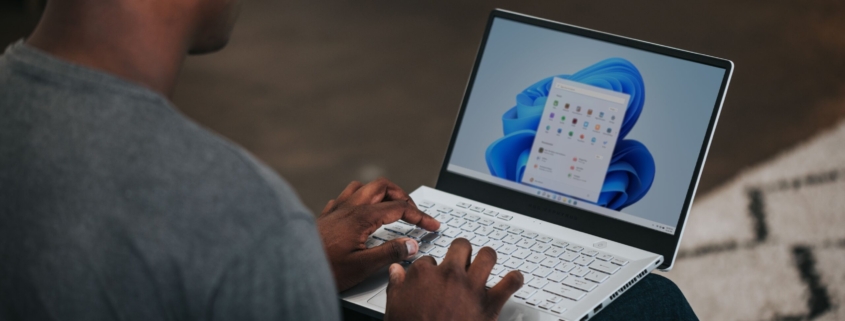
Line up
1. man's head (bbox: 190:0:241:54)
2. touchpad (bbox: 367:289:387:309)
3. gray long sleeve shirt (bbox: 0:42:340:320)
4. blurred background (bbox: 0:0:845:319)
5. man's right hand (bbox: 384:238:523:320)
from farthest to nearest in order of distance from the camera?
blurred background (bbox: 0:0:845:319) < touchpad (bbox: 367:289:387:309) < man's right hand (bbox: 384:238:523:320) < man's head (bbox: 190:0:241:54) < gray long sleeve shirt (bbox: 0:42:340:320)

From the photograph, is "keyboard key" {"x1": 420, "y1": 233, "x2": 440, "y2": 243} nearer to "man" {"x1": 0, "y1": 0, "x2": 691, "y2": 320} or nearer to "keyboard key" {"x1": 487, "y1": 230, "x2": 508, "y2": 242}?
"keyboard key" {"x1": 487, "y1": 230, "x2": 508, "y2": 242}

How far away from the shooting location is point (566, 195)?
1058 mm

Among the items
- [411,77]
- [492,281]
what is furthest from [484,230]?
[411,77]

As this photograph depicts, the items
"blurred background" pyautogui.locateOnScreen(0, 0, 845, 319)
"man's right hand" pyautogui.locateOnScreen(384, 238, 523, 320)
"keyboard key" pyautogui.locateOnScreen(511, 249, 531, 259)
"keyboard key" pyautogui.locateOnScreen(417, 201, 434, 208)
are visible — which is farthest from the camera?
"blurred background" pyautogui.locateOnScreen(0, 0, 845, 319)

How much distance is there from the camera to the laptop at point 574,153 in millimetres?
1005

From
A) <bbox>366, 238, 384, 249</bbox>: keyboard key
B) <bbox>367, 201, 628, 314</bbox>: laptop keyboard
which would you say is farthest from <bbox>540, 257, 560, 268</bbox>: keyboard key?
<bbox>366, 238, 384, 249</bbox>: keyboard key

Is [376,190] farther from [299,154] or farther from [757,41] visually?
[757,41]

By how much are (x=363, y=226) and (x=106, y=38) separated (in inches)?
17.4

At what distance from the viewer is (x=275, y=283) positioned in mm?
510

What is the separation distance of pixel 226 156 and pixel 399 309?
1.00 ft

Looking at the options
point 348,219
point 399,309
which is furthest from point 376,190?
point 399,309

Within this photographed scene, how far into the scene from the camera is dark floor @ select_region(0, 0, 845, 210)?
7.48ft

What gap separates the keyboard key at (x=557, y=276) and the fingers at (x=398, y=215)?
0.17 m

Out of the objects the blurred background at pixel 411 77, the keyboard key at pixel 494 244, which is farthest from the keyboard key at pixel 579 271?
the blurred background at pixel 411 77
